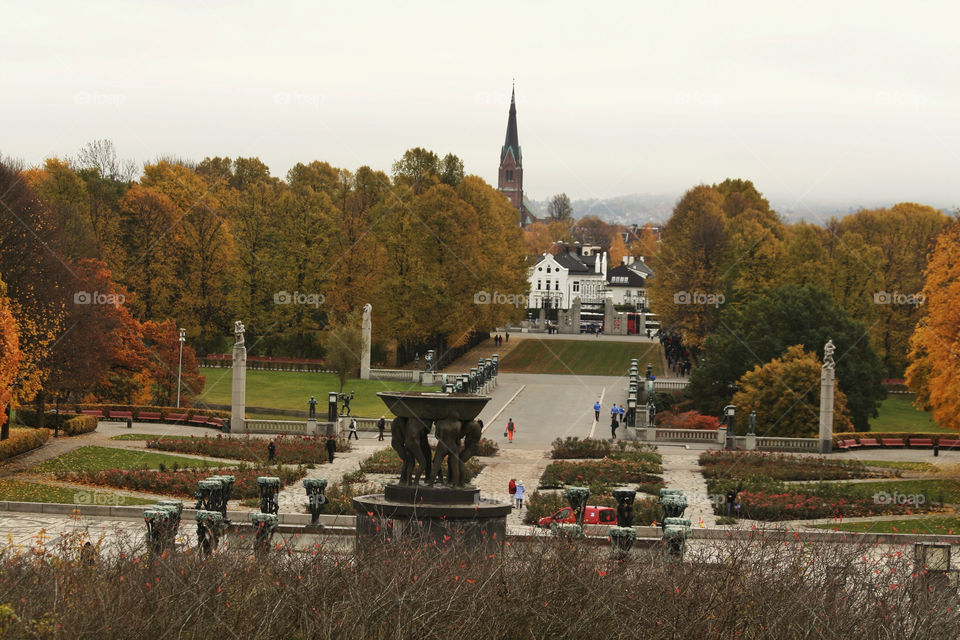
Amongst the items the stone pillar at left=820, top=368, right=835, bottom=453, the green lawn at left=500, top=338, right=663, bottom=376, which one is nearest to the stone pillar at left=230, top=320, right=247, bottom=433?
the stone pillar at left=820, top=368, right=835, bottom=453

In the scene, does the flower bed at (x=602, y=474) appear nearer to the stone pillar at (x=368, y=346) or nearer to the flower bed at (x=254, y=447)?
the flower bed at (x=254, y=447)

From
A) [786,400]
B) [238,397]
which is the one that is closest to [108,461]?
[238,397]

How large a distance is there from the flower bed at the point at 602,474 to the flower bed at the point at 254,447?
8390mm

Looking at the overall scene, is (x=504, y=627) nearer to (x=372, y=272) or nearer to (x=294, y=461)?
(x=294, y=461)

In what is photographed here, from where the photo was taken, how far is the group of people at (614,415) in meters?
53.6

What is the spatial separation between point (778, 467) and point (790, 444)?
8641mm

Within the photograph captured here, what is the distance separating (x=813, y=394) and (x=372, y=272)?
31040 mm

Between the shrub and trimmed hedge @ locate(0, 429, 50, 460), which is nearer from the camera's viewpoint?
trimmed hedge @ locate(0, 429, 50, 460)

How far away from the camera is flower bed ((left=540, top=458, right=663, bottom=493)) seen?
39.7 meters

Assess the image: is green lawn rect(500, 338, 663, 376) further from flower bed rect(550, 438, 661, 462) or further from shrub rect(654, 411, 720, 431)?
flower bed rect(550, 438, 661, 462)

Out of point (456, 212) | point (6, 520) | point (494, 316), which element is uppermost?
point (456, 212)

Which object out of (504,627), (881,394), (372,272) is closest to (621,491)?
(504,627)

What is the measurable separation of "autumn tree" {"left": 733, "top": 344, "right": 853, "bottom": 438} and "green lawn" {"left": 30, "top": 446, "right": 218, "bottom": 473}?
24813mm

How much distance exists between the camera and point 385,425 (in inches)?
2076
